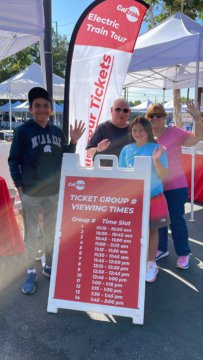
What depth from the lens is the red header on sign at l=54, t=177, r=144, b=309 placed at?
249 centimetres

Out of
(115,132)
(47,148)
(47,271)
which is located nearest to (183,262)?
(47,271)

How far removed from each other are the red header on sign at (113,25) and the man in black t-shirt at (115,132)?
124 cm

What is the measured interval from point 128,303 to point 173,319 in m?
0.45

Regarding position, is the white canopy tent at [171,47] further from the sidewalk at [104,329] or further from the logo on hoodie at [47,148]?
the logo on hoodie at [47,148]

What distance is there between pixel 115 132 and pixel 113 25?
5.36 ft

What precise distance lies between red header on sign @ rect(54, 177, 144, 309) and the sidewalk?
217 millimetres

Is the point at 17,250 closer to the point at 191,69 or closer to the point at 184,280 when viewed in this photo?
the point at 184,280

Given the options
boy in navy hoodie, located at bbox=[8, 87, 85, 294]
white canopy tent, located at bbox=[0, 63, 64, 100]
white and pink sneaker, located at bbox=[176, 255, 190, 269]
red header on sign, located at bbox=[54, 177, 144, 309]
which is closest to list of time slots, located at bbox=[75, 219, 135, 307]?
red header on sign, located at bbox=[54, 177, 144, 309]

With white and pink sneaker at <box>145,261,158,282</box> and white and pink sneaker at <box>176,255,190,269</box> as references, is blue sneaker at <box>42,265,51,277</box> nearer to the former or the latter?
white and pink sneaker at <box>145,261,158,282</box>

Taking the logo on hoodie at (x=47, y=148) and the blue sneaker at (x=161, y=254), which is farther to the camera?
the blue sneaker at (x=161, y=254)

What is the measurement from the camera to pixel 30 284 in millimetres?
3029

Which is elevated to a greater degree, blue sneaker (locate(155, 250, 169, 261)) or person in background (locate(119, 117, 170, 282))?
person in background (locate(119, 117, 170, 282))

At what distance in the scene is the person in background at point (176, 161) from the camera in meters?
3.18

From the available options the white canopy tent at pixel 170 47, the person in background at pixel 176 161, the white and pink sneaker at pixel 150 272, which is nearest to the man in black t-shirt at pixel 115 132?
the person in background at pixel 176 161
